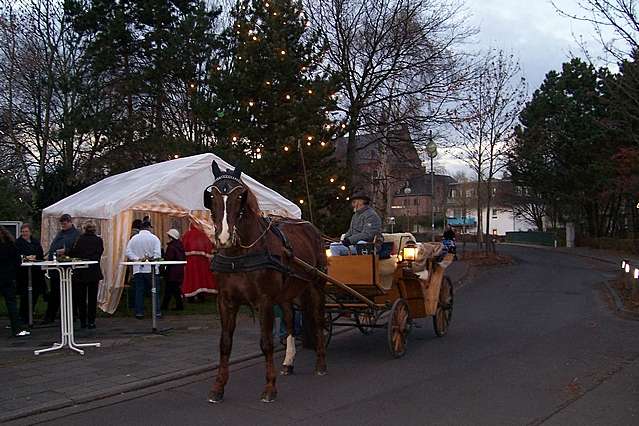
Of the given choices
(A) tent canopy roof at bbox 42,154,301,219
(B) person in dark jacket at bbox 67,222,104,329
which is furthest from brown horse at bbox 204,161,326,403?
(A) tent canopy roof at bbox 42,154,301,219

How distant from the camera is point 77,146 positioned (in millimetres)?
27531

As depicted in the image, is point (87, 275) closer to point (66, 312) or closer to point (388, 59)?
point (66, 312)

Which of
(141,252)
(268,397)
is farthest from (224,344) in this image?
(141,252)

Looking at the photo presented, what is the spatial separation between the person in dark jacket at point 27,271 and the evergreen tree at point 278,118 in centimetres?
788

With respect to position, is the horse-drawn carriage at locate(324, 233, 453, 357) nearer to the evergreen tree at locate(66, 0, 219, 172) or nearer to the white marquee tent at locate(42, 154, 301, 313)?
the white marquee tent at locate(42, 154, 301, 313)

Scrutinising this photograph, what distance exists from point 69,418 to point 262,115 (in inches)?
606

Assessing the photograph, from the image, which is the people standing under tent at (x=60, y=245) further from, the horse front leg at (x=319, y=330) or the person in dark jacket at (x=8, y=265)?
the horse front leg at (x=319, y=330)

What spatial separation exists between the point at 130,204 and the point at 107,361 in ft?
19.0

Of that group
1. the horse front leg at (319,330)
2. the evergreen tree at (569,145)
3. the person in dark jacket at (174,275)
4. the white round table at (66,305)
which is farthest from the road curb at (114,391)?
the evergreen tree at (569,145)

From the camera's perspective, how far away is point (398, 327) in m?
9.27

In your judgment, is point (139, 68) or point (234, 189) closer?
point (234, 189)

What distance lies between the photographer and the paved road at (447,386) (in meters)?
6.32

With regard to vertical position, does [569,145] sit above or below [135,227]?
above

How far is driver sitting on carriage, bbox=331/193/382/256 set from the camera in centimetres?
929
